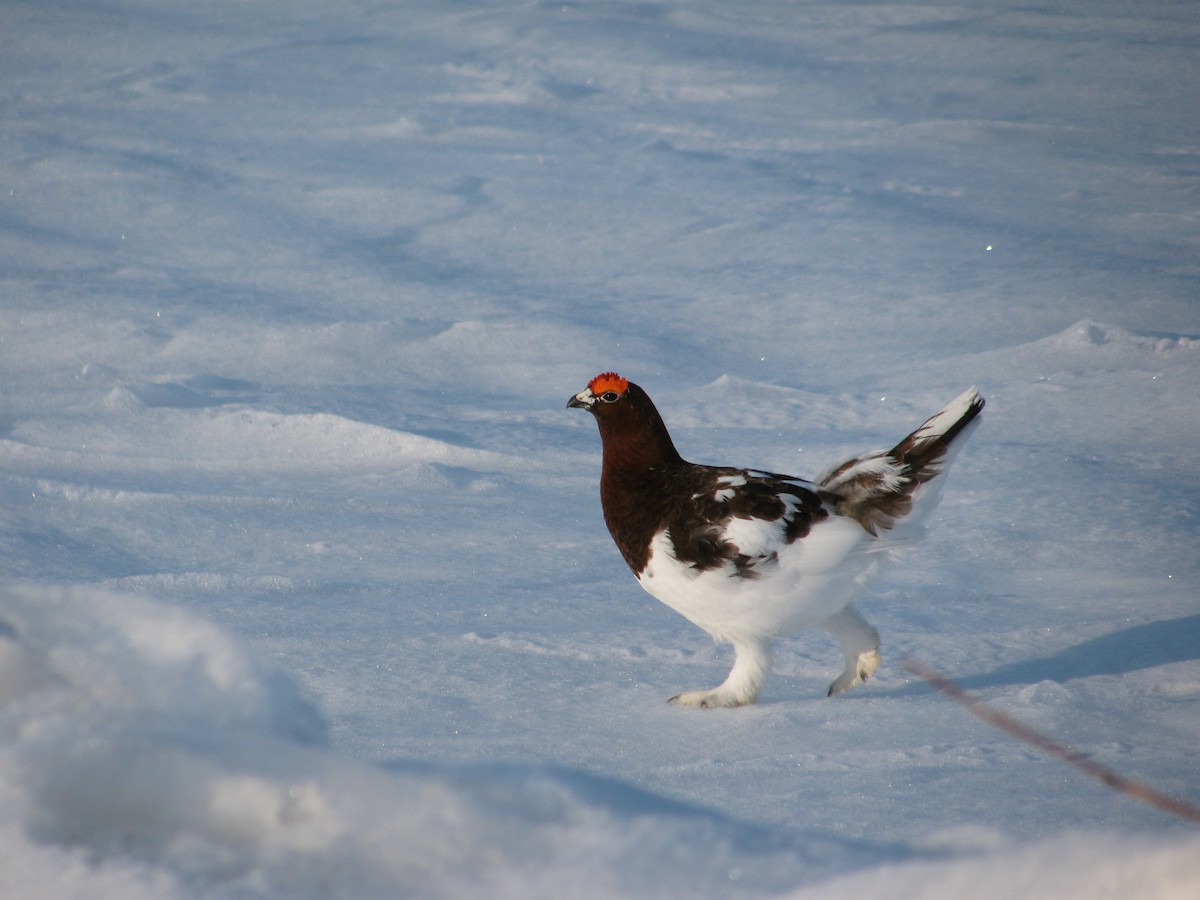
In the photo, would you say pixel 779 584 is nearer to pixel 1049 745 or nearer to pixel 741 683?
pixel 741 683

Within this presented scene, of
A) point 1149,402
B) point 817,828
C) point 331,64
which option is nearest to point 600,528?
point 817,828

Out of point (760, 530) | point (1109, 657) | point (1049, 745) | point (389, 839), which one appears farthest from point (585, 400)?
point (389, 839)

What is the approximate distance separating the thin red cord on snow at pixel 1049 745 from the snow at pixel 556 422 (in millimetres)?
40

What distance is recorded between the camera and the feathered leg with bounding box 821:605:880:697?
9.45ft

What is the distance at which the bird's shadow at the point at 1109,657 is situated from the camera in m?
2.88

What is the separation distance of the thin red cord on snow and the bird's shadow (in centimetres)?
5

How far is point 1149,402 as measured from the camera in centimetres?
507

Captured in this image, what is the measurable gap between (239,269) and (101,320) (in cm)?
102

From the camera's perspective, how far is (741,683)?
277 cm

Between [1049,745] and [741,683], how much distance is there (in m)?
0.67

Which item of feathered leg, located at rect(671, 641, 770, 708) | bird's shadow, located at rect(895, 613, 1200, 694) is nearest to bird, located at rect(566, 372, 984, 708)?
feathered leg, located at rect(671, 641, 770, 708)

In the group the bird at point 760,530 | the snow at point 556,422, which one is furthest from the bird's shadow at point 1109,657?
the bird at point 760,530

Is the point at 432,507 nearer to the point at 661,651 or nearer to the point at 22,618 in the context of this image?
the point at 661,651

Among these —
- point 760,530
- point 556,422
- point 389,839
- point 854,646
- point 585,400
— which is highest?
point 389,839
